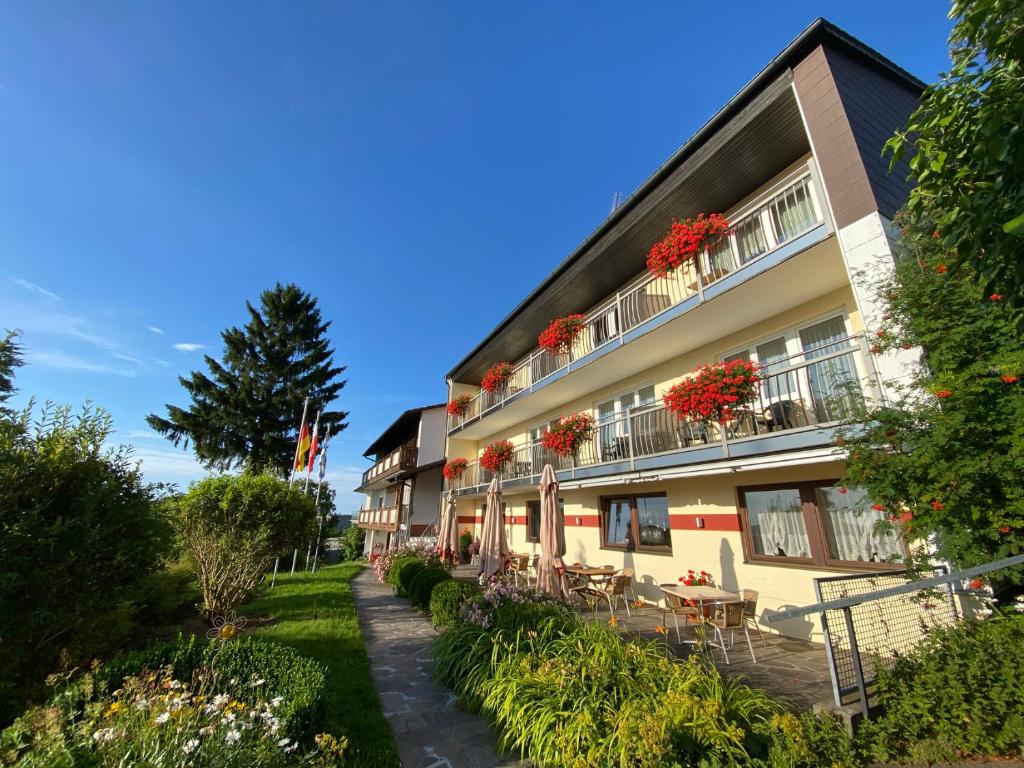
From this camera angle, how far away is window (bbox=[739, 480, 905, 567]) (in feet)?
21.4

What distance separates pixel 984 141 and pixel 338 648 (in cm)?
1008

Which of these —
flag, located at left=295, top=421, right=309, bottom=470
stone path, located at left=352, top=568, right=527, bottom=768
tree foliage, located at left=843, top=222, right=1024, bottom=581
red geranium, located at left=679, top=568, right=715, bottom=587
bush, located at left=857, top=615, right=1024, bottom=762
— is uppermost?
flag, located at left=295, top=421, right=309, bottom=470

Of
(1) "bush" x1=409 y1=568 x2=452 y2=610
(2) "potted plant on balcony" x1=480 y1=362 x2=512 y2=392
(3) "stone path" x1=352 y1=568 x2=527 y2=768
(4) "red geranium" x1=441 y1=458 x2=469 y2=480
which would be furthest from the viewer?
(4) "red geranium" x1=441 y1=458 x2=469 y2=480

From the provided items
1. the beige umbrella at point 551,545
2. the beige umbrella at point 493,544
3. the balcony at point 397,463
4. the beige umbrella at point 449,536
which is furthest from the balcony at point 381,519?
the beige umbrella at point 551,545

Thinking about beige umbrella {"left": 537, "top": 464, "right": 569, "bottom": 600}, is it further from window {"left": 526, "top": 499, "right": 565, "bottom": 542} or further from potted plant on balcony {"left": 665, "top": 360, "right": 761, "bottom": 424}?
window {"left": 526, "top": 499, "right": 565, "bottom": 542}

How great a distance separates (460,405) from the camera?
2034 cm

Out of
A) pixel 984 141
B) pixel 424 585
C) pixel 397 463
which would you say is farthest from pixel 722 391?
pixel 397 463

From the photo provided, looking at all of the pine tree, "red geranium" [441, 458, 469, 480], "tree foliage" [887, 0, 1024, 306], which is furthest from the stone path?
the pine tree

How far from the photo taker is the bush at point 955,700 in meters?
3.41

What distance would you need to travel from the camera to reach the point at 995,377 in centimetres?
437

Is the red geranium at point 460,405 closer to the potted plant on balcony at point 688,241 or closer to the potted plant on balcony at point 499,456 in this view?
the potted plant on balcony at point 499,456

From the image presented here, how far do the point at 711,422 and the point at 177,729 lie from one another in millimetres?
7762

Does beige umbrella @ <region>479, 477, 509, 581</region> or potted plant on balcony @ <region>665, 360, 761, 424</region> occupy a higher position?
potted plant on balcony @ <region>665, 360, 761, 424</region>

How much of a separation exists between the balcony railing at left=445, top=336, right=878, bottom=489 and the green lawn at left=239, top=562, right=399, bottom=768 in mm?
6406
